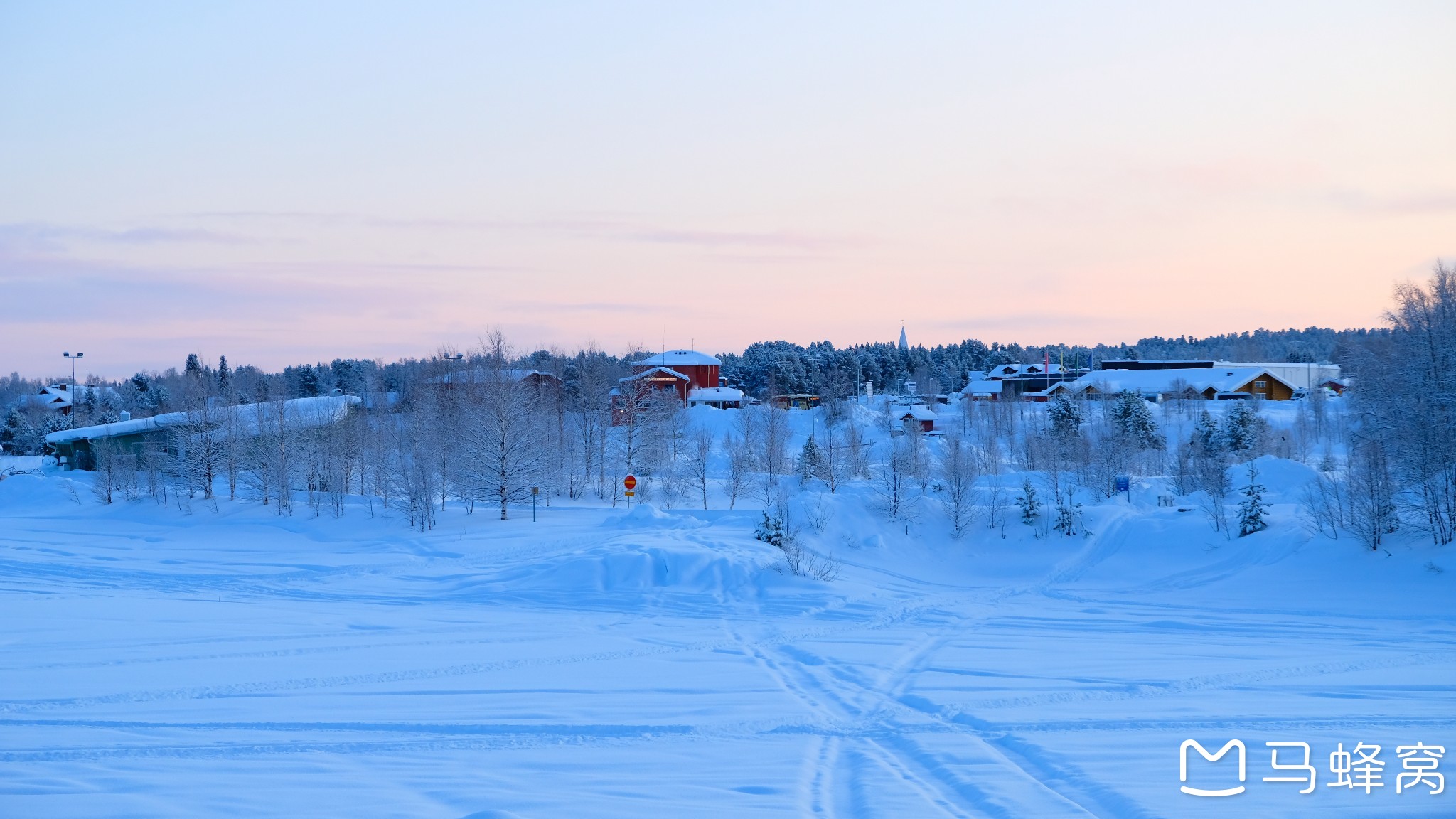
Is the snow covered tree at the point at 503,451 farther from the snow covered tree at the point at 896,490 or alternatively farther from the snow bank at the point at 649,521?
the snow covered tree at the point at 896,490

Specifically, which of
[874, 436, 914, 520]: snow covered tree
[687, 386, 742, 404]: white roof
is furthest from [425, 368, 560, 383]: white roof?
[687, 386, 742, 404]: white roof

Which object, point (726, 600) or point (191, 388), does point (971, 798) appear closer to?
point (726, 600)

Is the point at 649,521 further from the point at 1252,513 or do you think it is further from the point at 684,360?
the point at 684,360

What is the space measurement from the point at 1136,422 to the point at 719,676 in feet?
129

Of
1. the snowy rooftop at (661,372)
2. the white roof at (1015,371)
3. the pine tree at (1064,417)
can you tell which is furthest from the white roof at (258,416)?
the white roof at (1015,371)

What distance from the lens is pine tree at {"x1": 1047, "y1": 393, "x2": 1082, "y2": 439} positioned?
4575cm

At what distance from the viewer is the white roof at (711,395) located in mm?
69375

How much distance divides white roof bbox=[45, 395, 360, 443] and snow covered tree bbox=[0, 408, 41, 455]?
26012 mm

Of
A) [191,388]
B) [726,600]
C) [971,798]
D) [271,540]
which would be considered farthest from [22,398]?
[971,798]

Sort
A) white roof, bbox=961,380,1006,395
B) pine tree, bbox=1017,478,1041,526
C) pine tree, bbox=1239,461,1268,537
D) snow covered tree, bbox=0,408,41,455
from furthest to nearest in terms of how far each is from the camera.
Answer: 1. white roof, bbox=961,380,1006,395
2. snow covered tree, bbox=0,408,41,455
3. pine tree, bbox=1017,478,1041,526
4. pine tree, bbox=1239,461,1268,537

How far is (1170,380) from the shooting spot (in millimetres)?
75812

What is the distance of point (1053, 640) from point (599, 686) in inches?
280

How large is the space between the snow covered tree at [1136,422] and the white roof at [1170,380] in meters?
Answer: 23.5

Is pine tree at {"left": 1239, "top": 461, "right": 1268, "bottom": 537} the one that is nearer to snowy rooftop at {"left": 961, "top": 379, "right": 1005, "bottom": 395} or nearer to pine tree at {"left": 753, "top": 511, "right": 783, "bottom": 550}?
pine tree at {"left": 753, "top": 511, "right": 783, "bottom": 550}
